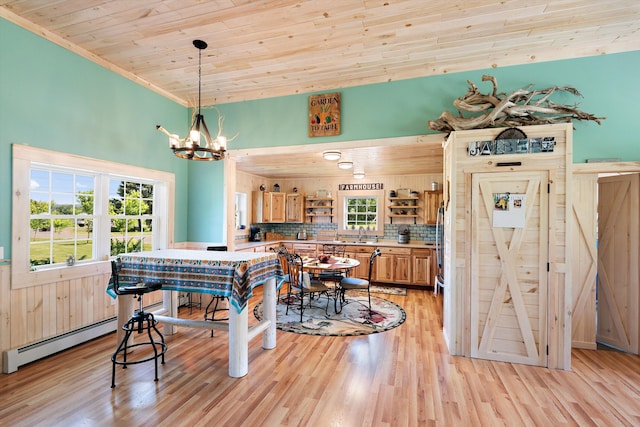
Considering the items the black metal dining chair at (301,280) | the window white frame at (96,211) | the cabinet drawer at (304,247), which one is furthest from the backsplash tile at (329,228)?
the black metal dining chair at (301,280)

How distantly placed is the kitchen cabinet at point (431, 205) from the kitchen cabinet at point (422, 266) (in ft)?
2.72

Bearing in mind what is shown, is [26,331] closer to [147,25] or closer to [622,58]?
[147,25]

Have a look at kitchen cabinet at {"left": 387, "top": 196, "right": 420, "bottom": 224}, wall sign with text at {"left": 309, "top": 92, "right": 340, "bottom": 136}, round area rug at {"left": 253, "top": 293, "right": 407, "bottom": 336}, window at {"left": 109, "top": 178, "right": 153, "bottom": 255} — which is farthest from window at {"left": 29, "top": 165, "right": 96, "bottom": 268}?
kitchen cabinet at {"left": 387, "top": 196, "right": 420, "bottom": 224}

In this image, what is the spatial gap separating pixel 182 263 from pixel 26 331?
1.61 metres

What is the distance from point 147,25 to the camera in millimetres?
2791

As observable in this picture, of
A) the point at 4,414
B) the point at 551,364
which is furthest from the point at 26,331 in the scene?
the point at 551,364

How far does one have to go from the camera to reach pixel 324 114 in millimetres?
3994

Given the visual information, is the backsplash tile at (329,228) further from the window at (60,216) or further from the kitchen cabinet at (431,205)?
the window at (60,216)

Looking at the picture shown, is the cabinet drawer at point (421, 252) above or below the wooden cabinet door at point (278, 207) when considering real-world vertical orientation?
below

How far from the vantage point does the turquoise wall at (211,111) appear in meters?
2.79

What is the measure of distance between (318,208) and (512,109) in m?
5.14

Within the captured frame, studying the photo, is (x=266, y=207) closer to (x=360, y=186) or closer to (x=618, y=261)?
(x=360, y=186)

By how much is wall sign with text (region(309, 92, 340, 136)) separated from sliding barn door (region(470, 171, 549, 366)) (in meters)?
1.84

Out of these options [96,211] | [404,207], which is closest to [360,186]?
[404,207]
